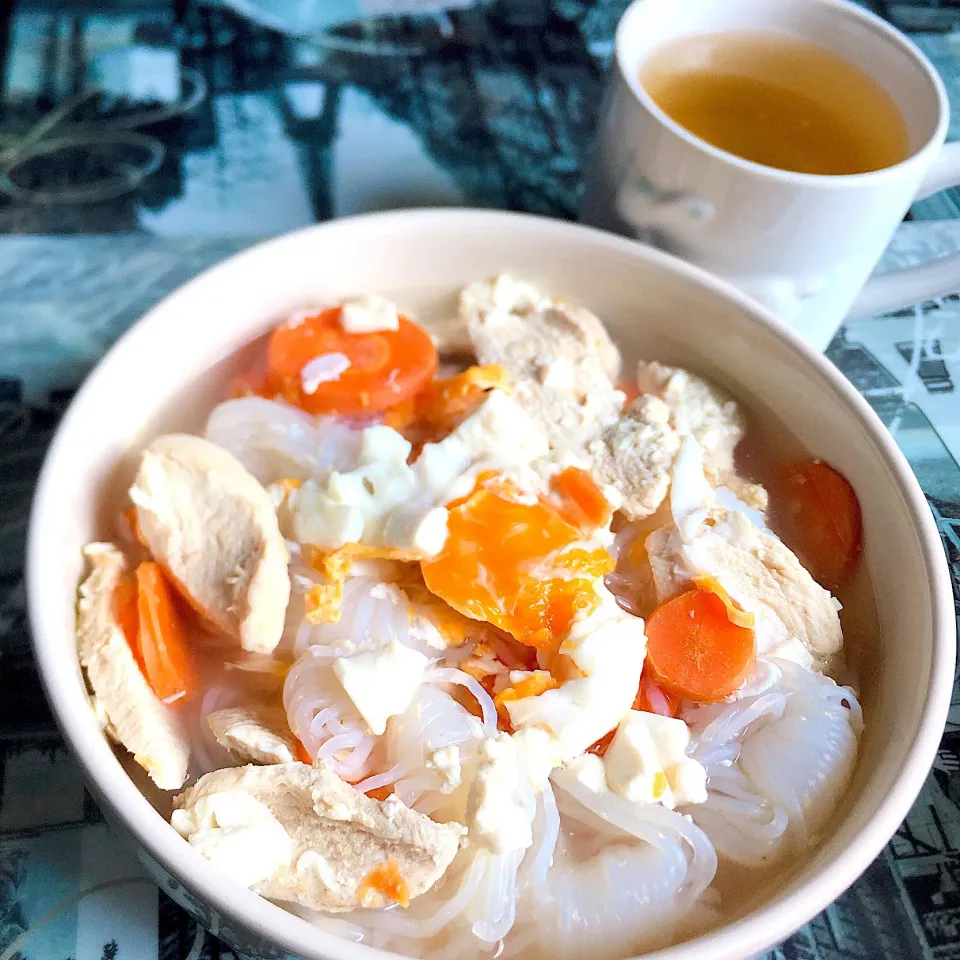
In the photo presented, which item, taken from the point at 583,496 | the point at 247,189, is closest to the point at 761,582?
the point at 583,496

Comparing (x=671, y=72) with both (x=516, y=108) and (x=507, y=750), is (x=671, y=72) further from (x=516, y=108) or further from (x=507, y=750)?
(x=507, y=750)

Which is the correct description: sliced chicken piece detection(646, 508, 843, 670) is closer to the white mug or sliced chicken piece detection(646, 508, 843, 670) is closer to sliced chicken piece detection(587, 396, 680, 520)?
sliced chicken piece detection(587, 396, 680, 520)

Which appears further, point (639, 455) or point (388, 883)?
point (639, 455)

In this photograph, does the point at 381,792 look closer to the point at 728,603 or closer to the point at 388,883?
the point at 388,883

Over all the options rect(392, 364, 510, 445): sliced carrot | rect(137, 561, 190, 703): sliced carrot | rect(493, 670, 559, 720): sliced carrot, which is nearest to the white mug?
rect(392, 364, 510, 445): sliced carrot

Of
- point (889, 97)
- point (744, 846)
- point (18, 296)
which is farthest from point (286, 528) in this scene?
point (889, 97)

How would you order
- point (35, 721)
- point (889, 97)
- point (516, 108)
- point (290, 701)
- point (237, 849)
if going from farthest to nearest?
1. point (516, 108)
2. point (889, 97)
3. point (35, 721)
4. point (290, 701)
5. point (237, 849)
